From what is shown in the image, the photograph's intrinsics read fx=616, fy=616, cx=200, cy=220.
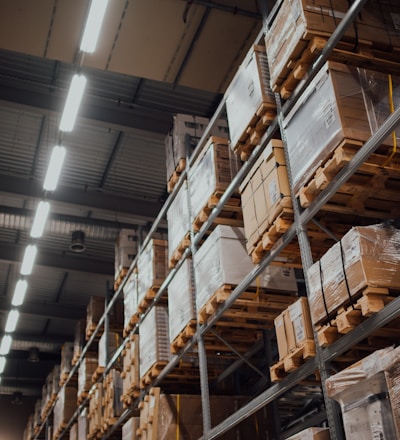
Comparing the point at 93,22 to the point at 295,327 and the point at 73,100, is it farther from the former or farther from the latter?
the point at 295,327

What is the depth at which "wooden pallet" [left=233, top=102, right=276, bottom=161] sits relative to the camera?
661cm

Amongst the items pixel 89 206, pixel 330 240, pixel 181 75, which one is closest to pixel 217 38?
pixel 181 75

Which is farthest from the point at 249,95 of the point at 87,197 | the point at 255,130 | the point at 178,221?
the point at 87,197

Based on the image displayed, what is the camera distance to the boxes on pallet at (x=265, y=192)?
6.07m

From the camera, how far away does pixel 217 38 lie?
9.27m

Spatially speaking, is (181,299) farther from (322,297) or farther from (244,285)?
(322,297)

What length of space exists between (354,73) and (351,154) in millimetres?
842

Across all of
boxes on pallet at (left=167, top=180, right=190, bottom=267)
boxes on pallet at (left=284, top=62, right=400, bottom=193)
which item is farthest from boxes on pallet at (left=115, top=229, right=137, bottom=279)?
boxes on pallet at (left=284, top=62, right=400, bottom=193)

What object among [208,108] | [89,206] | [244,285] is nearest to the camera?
[244,285]

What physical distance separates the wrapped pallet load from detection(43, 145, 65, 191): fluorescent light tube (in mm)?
3960

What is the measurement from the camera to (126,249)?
1250 centimetres

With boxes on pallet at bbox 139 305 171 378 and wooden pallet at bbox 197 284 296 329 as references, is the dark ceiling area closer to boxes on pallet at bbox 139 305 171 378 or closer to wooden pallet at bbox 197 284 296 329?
boxes on pallet at bbox 139 305 171 378

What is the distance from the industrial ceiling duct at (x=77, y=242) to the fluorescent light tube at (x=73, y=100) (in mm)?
5128

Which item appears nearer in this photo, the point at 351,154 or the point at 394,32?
the point at 351,154
